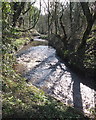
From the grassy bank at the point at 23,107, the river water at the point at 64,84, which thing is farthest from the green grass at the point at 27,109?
the river water at the point at 64,84

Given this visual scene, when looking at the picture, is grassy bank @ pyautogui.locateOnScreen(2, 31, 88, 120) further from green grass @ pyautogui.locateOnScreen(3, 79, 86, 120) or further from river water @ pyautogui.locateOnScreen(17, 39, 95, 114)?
river water @ pyautogui.locateOnScreen(17, 39, 95, 114)

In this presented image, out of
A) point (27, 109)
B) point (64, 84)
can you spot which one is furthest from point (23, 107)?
point (64, 84)

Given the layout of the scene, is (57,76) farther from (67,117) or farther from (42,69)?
(67,117)

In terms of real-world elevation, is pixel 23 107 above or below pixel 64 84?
above

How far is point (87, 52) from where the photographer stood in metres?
12.3

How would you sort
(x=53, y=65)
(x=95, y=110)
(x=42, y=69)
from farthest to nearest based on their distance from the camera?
(x=53, y=65) → (x=42, y=69) → (x=95, y=110)

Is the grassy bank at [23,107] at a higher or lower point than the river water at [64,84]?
higher

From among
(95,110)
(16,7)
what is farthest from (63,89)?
(16,7)

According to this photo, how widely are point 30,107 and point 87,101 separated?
152 inches

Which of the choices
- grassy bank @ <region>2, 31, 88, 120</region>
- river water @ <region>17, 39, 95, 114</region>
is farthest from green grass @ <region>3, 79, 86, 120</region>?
river water @ <region>17, 39, 95, 114</region>

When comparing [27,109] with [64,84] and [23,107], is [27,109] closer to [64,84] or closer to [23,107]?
[23,107]

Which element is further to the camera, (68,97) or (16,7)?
(16,7)

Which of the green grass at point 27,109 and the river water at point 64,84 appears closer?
the green grass at point 27,109

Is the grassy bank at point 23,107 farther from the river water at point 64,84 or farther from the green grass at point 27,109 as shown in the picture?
the river water at point 64,84
